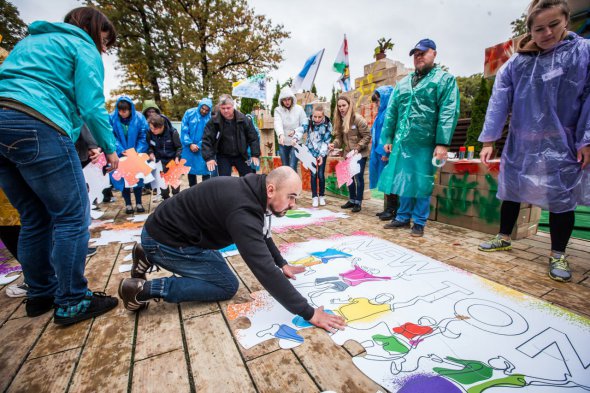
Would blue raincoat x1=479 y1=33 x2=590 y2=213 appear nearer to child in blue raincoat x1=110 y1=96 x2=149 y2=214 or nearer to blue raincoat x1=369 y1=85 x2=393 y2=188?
blue raincoat x1=369 y1=85 x2=393 y2=188

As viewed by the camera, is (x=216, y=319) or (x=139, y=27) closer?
(x=216, y=319)

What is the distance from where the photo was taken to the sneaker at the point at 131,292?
1.42 m

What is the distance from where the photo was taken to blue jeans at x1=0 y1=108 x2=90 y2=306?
3.88 ft

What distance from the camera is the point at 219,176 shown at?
1.96m

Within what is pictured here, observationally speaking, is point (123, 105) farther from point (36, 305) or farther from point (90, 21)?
point (36, 305)

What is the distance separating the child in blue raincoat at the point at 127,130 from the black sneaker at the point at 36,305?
2.54 metres

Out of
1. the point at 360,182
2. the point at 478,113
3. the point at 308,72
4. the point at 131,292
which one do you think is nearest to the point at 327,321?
the point at 131,292

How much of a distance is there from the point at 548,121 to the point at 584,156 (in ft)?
0.96

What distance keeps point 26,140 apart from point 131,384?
105 centimetres

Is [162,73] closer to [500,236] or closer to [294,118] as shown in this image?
[294,118]

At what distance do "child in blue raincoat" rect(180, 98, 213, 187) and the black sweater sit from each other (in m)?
3.16

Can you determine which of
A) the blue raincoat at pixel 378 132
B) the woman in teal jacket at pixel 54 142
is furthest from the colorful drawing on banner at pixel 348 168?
the woman in teal jacket at pixel 54 142

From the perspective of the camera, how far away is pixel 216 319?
1.41 metres

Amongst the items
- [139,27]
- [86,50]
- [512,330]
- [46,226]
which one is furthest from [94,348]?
[139,27]
